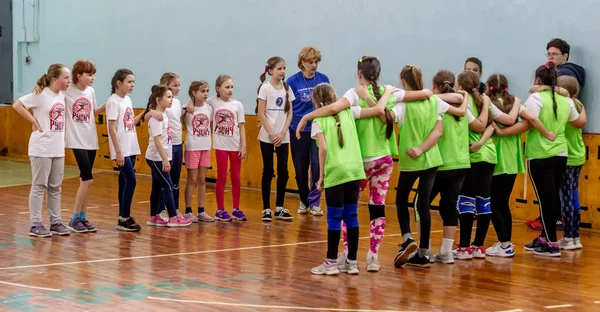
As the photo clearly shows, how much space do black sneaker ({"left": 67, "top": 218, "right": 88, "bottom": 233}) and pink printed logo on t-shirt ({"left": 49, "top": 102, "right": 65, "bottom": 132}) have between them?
858mm

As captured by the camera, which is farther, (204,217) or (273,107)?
(273,107)

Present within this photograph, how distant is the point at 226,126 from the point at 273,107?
1.85ft

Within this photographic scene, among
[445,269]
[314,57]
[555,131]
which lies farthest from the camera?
[314,57]

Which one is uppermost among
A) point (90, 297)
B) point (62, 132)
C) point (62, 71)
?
point (62, 71)

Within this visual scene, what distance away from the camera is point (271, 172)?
8.70 meters

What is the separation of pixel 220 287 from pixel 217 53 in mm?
6496

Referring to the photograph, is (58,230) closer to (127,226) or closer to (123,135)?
(127,226)

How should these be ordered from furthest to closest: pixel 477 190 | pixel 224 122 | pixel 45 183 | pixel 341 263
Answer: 1. pixel 224 122
2. pixel 45 183
3. pixel 477 190
4. pixel 341 263

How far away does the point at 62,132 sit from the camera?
7.31m

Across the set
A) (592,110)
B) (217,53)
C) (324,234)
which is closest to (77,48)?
(217,53)

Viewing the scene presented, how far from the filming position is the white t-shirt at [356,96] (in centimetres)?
591

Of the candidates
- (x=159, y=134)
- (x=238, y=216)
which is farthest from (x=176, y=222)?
Result: (x=159, y=134)

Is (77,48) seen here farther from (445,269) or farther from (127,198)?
(445,269)

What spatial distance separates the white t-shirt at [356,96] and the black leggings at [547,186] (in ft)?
4.64
